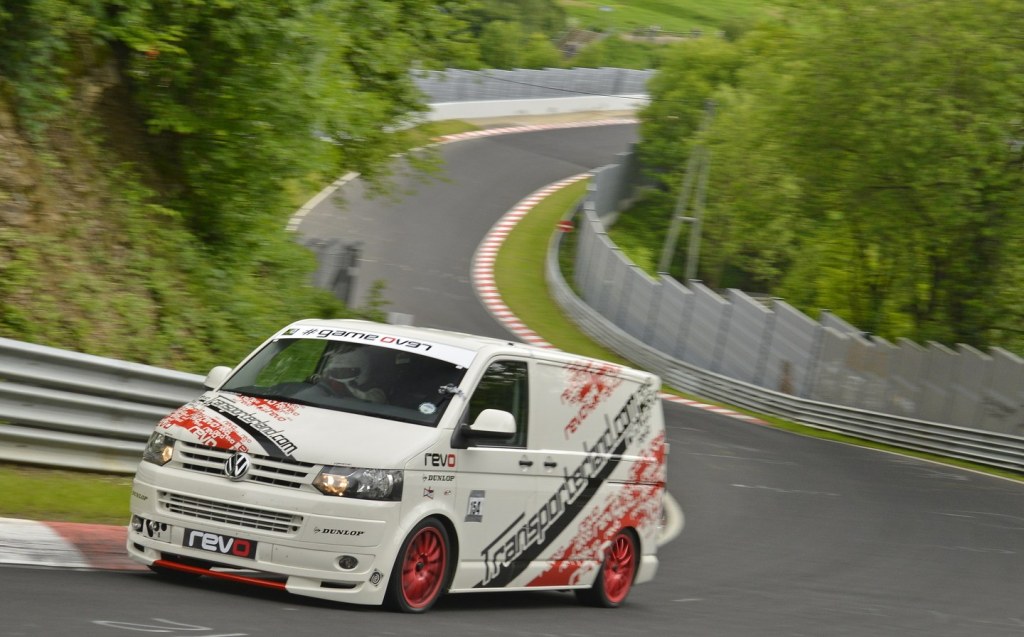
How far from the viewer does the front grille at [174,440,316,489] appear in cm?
816

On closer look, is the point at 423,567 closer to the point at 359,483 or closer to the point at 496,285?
the point at 359,483

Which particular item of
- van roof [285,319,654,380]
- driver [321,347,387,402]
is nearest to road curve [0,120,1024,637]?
driver [321,347,387,402]

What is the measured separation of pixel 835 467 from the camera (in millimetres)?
23797

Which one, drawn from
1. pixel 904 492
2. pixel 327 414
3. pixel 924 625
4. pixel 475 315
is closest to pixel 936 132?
pixel 904 492

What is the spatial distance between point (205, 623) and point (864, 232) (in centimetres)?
2543

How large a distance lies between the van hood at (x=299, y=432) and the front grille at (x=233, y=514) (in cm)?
33

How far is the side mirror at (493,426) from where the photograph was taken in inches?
347

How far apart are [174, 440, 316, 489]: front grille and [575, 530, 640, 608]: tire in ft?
11.3

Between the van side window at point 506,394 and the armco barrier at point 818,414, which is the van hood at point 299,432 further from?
the armco barrier at point 818,414

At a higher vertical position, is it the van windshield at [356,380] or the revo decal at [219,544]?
the van windshield at [356,380]

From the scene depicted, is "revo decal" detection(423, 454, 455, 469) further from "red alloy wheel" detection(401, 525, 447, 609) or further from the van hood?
"red alloy wheel" detection(401, 525, 447, 609)

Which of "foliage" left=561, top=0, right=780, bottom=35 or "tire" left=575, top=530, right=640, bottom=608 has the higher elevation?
"tire" left=575, top=530, right=640, bottom=608

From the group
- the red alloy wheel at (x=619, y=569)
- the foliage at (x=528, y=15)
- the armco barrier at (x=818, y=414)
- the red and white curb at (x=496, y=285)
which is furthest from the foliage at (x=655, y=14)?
the red alloy wheel at (x=619, y=569)

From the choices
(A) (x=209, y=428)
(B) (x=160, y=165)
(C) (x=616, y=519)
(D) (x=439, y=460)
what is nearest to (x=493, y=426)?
(D) (x=439, y=460)
